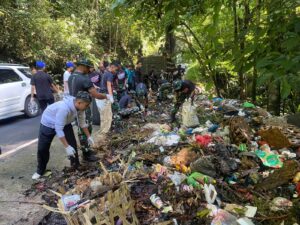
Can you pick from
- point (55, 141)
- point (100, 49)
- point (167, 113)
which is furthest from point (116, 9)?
point (100, 49)

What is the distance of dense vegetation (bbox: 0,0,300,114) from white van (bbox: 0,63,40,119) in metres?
3.47

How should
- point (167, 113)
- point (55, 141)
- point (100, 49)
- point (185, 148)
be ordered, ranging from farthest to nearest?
1. point (100, 49)
2. point (167, 113)
3. point (55, 141)
4. point (185, 148)

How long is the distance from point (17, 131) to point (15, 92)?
151 centimetres

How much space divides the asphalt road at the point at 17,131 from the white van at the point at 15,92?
0.85 feet

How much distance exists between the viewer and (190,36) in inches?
474

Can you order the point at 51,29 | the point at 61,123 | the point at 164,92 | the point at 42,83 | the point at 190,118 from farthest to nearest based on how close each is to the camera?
the point at 51,29
the point at 164,92
the point at 42,83
the point at 190,118
the point at 61,123

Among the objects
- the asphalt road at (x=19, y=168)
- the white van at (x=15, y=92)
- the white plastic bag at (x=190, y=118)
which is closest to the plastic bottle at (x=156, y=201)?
the asphalt road at (x=19, y=168)

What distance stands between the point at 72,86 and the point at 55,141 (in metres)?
1.96

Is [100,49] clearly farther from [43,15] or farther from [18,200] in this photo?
[18,200]

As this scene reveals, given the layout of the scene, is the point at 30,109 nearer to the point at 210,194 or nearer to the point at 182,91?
the point at 182,91

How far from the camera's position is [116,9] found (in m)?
2.37

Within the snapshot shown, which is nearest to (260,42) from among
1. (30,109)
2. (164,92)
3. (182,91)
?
(182,91)

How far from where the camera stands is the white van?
9.78 metres

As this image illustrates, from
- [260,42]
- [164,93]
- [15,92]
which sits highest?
[260,42]
